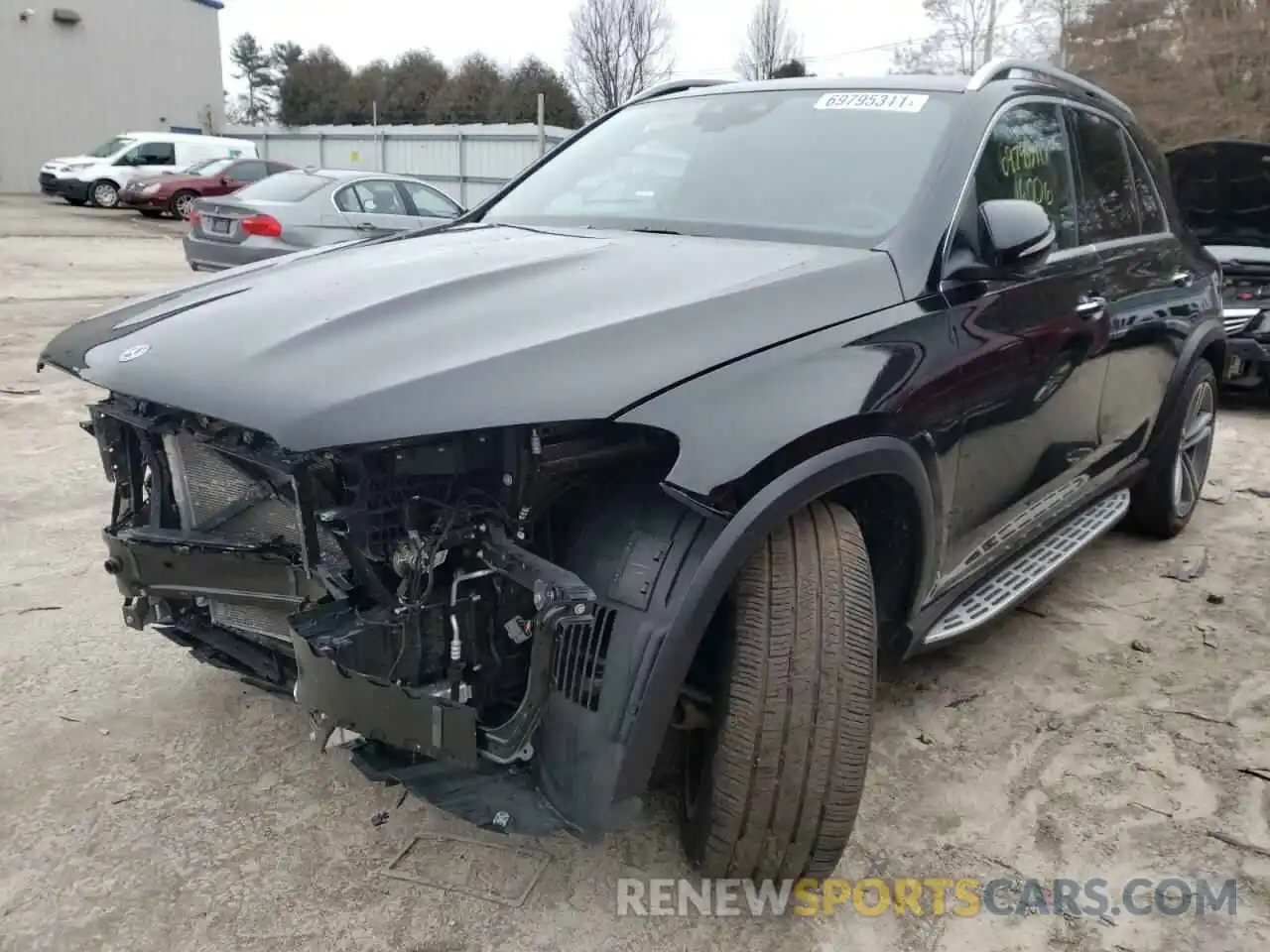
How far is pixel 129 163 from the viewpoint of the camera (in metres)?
25.4

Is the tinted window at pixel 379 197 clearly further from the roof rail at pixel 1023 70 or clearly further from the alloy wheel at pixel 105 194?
the alloy wheel at pixel 105 194

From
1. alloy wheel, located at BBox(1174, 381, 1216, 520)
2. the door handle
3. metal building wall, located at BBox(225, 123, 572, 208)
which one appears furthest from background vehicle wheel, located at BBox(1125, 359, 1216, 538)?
metal building wall, located at BBox(225, 123, 572, 208)

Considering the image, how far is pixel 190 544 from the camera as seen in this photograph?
2133 mm

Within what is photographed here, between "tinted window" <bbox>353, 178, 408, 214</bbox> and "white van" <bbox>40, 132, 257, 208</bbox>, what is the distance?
1570cm

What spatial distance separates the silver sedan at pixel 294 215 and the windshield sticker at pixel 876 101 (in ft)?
22.4

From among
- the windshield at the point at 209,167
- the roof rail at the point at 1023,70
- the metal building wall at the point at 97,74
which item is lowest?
the roof rail at the point at 1023,70

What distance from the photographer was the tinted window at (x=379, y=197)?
11.5 meters

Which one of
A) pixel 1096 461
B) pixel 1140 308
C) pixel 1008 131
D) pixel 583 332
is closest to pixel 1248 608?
pixel 1096 461

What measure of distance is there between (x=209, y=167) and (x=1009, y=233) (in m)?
24.8

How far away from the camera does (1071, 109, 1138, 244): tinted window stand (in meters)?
3.50

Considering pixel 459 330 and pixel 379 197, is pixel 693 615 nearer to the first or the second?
pixel 459 330

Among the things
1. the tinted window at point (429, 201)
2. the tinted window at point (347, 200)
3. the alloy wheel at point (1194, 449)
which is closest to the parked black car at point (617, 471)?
the alloy wheel at point (1194, 449)

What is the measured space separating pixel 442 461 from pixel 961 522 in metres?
1.53

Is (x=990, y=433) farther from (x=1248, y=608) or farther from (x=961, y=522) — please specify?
(x=1248, y=608)
